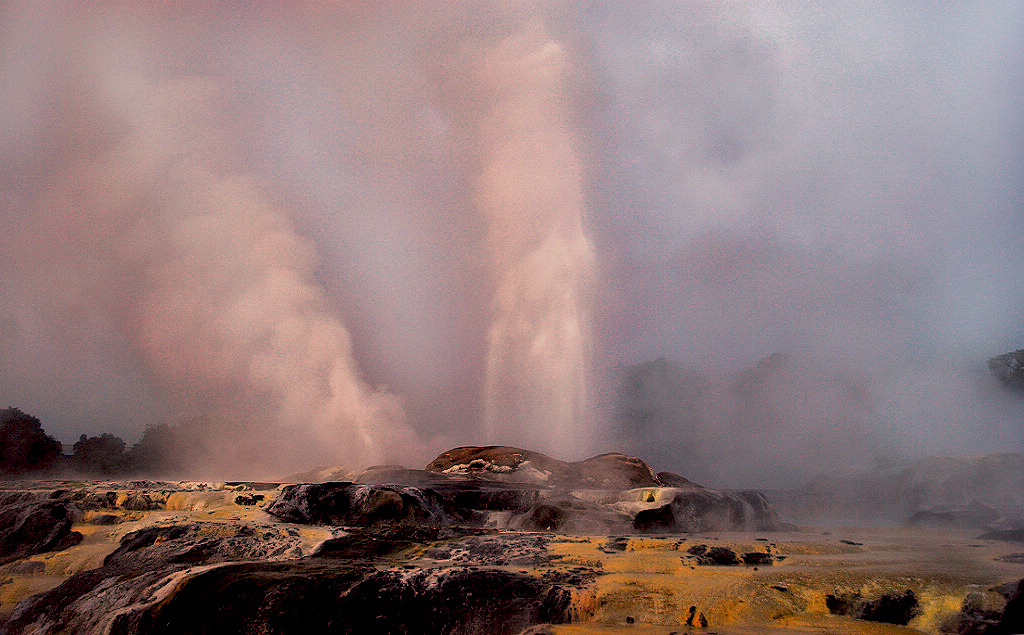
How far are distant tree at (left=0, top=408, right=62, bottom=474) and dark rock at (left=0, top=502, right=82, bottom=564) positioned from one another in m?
20.1

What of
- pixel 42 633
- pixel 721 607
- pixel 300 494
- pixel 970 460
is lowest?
pixel 42 633

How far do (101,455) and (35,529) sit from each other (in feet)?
80.9

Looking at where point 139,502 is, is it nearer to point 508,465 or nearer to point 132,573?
point 132,573

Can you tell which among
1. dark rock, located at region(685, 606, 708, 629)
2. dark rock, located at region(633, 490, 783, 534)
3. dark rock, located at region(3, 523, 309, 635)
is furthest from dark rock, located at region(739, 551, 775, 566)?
dark rock, located at region(3, 523, 309, 635)

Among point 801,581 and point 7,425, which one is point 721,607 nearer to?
point 801,581

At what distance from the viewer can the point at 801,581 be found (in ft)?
23.2

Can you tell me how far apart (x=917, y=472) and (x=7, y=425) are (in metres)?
43.9

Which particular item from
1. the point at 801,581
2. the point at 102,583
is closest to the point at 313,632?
the point at 102,583

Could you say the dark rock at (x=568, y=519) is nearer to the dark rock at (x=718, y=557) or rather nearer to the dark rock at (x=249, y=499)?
the dark rock at (x=718, y=557)

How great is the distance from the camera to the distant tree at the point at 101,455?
28672 millimetres

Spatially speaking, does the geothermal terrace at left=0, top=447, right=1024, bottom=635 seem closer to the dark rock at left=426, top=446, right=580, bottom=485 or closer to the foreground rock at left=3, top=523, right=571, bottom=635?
the foreground rock at left=3, top=523, right=571, bottom=635

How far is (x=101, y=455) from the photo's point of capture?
30562 millimetres

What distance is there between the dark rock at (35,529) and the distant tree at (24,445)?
65.9 ft

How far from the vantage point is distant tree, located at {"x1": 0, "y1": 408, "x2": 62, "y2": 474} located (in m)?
26.2
